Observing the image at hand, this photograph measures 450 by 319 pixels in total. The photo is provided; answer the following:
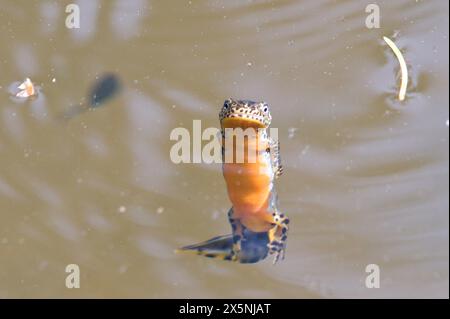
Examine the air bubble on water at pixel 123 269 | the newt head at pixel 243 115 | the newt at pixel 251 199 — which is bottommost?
the air bubble on water at pixel 123 269

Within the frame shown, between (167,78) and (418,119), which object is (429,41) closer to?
(418,119)

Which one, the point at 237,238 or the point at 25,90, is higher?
the point at 25,90

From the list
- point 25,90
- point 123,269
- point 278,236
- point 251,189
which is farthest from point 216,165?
point 25,90

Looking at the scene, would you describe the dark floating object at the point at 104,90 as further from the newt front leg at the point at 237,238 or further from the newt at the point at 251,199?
the newt front leg at the point at 237,238

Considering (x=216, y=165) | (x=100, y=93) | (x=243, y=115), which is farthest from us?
(x=100, y=93)

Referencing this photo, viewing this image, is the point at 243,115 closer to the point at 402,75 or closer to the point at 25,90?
the point at 402,75

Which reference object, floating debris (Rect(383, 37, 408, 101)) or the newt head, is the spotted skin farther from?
floating debris (Rect(383, 37, 408, 101))

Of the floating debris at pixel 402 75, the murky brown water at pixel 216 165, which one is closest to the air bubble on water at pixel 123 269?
the murky brown water at pixel 216 165

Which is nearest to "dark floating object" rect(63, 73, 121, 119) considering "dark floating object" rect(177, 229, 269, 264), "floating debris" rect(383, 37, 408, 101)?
"dark floating object" rect(177, 229, 269, 264)
